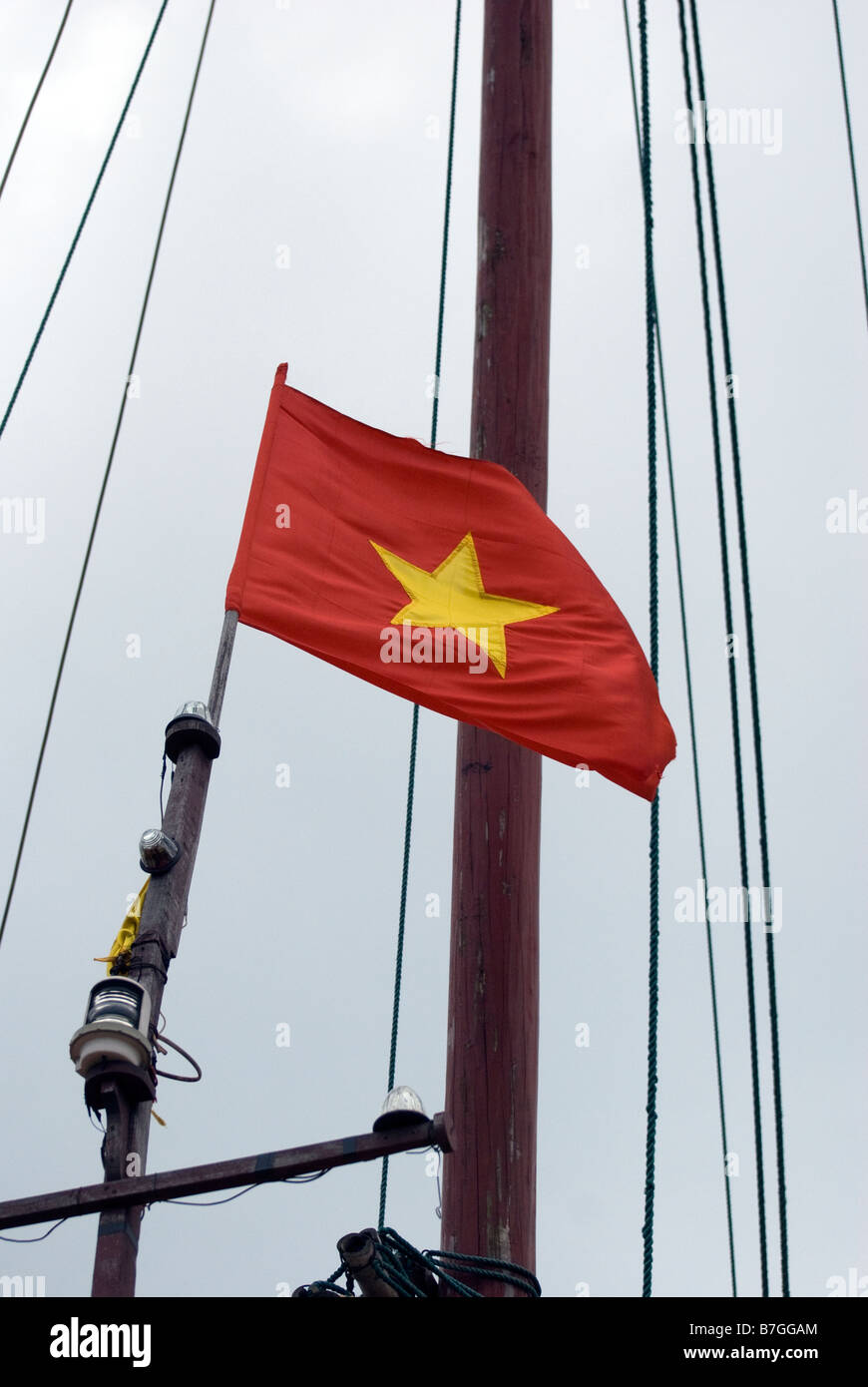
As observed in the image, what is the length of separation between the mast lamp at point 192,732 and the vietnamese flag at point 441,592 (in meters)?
0.74

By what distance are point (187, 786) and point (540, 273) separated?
316 centimetres

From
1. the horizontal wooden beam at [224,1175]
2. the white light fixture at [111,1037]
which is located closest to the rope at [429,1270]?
the horizontal wooden beam at [224,1175]

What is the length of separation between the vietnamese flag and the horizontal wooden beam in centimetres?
196

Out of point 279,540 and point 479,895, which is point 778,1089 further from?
point 279,540

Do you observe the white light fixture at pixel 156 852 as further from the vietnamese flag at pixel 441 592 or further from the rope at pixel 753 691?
the rope at pixel 753 691

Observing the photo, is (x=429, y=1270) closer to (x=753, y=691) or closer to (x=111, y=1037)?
(x=111, y=1037)

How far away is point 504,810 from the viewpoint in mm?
6547

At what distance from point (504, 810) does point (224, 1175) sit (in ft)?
6.77

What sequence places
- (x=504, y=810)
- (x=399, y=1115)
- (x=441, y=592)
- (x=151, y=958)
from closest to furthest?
(x=399, y=1115) → (x=151, y=958) → (x=504, y=810) → (x=441, y=592)

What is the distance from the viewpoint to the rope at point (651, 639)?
5.83 m

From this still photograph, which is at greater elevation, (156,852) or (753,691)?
(753,691)

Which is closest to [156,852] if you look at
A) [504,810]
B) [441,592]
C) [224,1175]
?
[224,1175]

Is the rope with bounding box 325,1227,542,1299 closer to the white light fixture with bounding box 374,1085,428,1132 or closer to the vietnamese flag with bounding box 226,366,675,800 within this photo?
the white light fixture with bounding box 374,1085,428,1132
